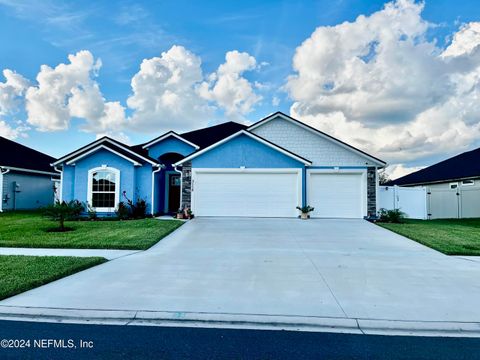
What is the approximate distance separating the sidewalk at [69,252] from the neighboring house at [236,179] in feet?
23.5

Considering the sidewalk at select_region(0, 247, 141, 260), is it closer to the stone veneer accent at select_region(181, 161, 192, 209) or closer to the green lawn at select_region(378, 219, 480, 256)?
the stone veneer accent at select_region(181, 161, 192, 209)

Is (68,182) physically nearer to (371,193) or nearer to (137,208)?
(137,208)

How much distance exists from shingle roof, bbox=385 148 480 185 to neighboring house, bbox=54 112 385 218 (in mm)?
8359

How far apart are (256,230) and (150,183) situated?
22.5 feet

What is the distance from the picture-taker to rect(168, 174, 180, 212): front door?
59.9 feet

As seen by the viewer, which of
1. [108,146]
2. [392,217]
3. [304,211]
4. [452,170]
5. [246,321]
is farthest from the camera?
[452,170]

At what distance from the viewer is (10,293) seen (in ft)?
16.5

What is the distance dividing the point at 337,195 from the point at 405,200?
5153 millimetres

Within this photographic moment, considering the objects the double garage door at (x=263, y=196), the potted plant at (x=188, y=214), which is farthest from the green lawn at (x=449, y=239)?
the potted plant at (x=188, y=214)

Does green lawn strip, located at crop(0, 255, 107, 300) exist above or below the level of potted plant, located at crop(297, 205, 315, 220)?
below

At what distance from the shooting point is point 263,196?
52.2ft

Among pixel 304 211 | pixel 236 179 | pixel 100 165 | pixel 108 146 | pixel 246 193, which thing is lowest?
pixel 304 211

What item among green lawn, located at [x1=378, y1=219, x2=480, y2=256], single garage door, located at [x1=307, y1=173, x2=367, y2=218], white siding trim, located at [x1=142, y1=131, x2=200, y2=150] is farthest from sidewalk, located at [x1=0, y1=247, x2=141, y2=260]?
white siding trim, located at [x1=142, y1=131, x2=200, y2=150]

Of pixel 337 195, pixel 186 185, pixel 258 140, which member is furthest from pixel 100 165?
pixel 337 195
